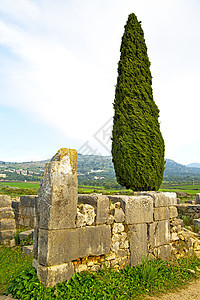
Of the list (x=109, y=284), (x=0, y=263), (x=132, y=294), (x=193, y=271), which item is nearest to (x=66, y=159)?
(x=109, y=284)

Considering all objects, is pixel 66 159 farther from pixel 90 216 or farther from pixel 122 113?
pixel 122 113

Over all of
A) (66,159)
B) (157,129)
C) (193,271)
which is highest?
(157,129)

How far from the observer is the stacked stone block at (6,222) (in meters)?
9.02

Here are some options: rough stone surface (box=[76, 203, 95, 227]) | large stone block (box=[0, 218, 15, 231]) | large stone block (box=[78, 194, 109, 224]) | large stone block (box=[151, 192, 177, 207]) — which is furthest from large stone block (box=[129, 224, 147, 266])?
large stone block (box=[0, 218, 15, 231])

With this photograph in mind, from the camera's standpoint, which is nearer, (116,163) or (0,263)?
(0,263)

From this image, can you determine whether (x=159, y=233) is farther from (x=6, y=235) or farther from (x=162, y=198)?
(x=6, y=235)

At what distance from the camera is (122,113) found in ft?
36.5

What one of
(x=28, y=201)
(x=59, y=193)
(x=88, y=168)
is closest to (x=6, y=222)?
(x=28, y=201)

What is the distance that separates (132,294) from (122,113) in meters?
7.71

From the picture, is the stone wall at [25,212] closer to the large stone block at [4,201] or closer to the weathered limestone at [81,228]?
the large stone block at [4,201]

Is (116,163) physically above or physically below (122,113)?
below

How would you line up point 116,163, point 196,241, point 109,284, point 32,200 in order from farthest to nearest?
point 116,163, point 32,200, point 196,241, point 109,284

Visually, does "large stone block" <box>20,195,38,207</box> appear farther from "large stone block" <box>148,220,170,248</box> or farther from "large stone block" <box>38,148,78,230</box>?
"large stone block" <box>38,148,78,230</box>

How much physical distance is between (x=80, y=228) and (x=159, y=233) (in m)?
2.83
